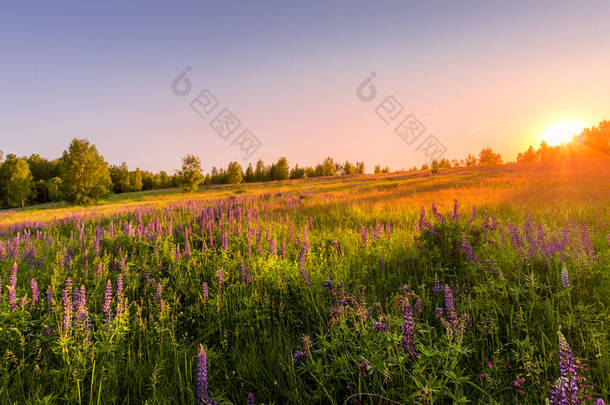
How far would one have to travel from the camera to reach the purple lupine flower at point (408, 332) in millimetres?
1627

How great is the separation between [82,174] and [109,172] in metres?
14.0

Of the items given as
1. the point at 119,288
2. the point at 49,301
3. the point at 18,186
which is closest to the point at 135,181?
the point at 18,186

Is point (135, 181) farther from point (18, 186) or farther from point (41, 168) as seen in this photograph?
point (18, 186)

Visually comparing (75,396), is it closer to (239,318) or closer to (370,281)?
(239,318)

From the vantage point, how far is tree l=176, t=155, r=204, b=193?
4784 centimetres

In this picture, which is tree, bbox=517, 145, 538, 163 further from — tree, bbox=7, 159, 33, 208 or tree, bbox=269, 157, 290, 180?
tree, bbox=7, 159, 33, 208

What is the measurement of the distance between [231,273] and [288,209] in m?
5.80

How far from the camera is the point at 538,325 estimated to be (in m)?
2.33

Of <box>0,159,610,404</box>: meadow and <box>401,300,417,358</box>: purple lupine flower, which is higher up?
<box>401,300,417,358</box>: purple lupine flower

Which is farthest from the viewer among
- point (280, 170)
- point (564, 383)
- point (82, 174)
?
point (280, 170)

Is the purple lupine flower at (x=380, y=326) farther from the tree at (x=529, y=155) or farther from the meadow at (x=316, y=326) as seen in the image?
the tree at (x=529, y=155)

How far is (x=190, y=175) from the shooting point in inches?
1889

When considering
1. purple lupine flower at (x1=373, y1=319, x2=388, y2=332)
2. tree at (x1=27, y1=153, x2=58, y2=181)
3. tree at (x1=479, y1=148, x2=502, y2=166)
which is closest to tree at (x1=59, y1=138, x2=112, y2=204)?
purple lupine flower at (x1=373, y1=319, x2=388, y2=332)

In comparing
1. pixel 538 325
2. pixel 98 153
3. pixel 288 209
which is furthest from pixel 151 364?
pixel 98 153
